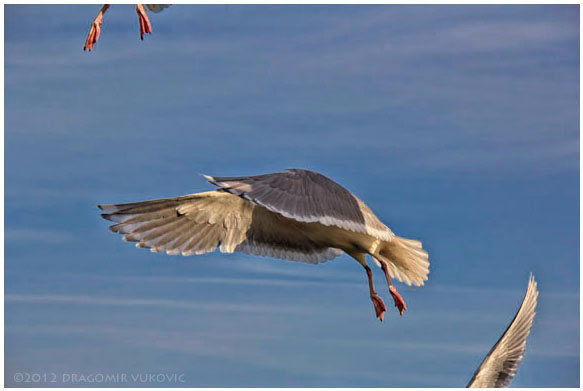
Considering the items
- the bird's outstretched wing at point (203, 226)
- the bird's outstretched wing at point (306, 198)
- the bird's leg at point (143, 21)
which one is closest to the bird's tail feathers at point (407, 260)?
the bird's outstretched wing at point (203, 226)

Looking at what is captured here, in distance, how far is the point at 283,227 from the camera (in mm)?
11000

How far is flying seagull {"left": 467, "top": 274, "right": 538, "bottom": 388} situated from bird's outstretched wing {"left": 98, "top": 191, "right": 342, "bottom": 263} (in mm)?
3440

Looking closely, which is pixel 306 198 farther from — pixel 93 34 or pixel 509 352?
pixel 509 352

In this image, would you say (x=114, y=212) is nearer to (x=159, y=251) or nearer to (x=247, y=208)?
(x=159, y=251)

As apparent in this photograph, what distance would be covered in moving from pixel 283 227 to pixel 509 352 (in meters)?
4.34

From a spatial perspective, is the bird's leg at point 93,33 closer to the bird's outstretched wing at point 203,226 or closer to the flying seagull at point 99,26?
the flying seagull at point 99,26

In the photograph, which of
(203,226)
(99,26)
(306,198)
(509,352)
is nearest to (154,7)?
(99,26)

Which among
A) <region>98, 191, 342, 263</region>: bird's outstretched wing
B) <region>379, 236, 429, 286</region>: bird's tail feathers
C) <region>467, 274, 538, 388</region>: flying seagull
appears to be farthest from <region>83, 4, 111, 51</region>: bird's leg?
<region>467, 274, 538, 388</region>: flying seagull

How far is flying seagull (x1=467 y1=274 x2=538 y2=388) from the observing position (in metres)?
12.4

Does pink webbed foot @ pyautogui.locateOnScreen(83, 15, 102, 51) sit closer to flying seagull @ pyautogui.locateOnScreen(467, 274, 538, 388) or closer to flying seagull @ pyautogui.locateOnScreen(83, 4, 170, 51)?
flying seagull @ pyautogui.locateOnScreen(83, 4, 170, 51)

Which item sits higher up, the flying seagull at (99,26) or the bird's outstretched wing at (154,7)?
the bird's outstretched wing at (154,7)

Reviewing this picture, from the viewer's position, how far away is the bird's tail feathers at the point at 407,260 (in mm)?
11586

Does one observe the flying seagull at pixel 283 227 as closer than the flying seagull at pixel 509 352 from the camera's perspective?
Yes

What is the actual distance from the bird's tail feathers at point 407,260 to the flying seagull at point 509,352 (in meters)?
1.81
